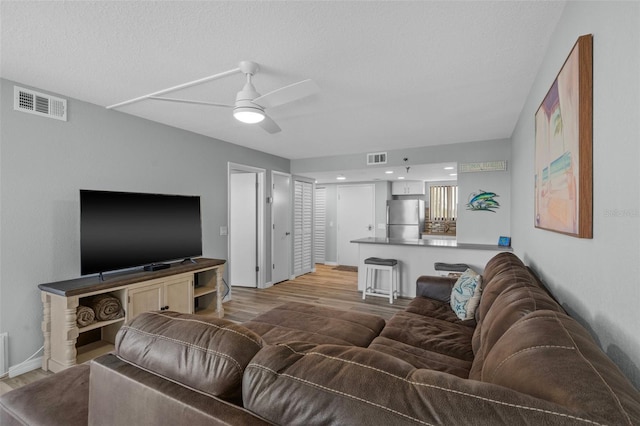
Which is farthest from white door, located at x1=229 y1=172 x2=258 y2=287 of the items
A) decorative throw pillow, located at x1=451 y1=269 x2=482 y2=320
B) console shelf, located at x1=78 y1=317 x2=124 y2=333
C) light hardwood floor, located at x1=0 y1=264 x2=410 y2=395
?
decorative throw pillow, located at x1=451 y1=269 x2=482 y2=320

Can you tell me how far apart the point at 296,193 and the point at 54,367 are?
4433mm

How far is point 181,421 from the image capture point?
0.84 meters

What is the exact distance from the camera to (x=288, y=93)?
2078mm

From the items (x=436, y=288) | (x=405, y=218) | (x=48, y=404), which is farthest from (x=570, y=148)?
(x=405, y=218)

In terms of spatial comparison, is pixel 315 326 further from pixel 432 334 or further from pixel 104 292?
pixel 104 292

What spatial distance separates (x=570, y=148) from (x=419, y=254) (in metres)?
3.44

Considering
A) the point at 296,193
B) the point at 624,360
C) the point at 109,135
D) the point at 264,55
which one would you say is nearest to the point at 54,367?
the point at 109,135

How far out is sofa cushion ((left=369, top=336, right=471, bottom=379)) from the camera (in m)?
1.61

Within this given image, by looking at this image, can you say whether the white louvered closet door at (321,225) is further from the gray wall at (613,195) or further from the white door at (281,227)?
the gray wall at (613,195)

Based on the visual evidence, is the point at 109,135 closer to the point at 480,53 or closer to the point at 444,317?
the point at 480,53

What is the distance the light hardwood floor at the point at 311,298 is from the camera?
13.7 feet

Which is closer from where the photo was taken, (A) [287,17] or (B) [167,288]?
(A) [287,17]

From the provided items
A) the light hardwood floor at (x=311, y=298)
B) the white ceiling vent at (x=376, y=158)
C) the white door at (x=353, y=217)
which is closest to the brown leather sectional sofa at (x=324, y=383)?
the light hardwood floor at (x=311, y=298)

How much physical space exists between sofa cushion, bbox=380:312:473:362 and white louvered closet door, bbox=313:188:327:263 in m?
5.57
